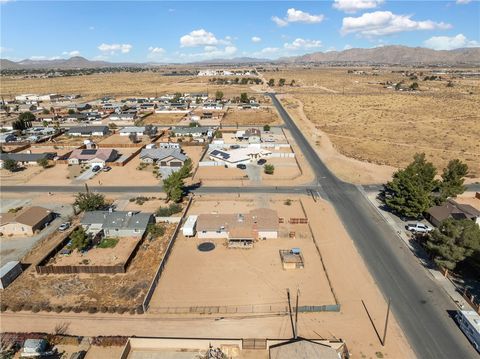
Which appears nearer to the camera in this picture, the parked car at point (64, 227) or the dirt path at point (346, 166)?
the parked car at point (64, 227)

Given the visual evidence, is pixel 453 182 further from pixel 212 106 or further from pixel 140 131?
pixel 212 106

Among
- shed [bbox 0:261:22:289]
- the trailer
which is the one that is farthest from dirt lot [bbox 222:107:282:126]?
the trailer

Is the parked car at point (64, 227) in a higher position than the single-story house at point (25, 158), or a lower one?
lower

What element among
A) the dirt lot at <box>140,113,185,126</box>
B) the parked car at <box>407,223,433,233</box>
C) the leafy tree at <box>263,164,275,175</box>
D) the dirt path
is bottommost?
the dirt lot at <box>140,113,185,126</box>

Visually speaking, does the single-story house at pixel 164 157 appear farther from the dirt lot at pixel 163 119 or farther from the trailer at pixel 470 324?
the trailer at pixel 470 324

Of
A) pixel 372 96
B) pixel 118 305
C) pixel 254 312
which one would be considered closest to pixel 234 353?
pixel 254 312

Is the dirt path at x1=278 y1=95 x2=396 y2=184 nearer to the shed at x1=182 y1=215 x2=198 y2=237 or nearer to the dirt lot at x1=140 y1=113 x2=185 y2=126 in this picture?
the shed at x1=182 y1=215 x2=198 y2=237

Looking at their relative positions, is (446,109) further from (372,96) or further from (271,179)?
(271,179)

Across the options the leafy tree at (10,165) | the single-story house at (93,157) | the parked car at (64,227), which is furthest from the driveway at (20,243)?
the leafy tree at (10,165)
